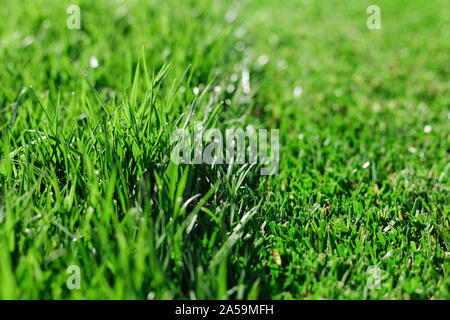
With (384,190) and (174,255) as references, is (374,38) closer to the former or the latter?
(384,190)

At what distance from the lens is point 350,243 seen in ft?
5.06

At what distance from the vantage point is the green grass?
1.28 meters

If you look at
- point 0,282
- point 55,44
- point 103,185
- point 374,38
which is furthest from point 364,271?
point 374,38

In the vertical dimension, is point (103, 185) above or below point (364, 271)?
above

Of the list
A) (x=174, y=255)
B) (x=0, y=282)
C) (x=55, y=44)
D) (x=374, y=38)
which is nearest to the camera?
(x=0, y=282)

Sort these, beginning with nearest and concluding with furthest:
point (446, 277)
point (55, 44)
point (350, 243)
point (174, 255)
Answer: point (174, 255)
point (446, 277)
point (350, 243)
point (55, 44)

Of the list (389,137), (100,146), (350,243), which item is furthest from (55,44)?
(350,243)

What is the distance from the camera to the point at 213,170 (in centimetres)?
177

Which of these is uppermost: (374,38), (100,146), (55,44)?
(374,38)

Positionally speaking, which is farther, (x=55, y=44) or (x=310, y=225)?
(x=55, y=44)

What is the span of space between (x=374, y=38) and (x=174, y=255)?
128 inches

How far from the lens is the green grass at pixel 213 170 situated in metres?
1.28

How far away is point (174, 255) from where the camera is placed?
131 cm

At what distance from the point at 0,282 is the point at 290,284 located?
0.82 m
